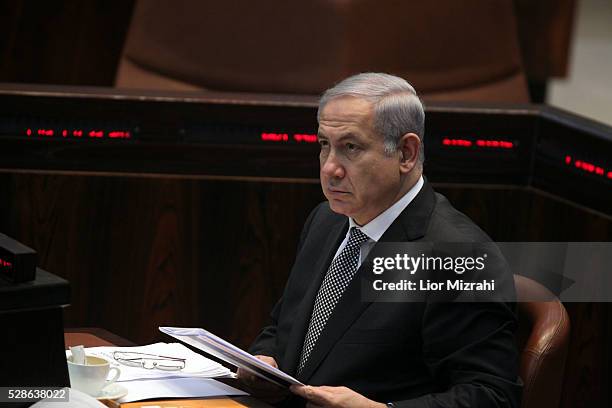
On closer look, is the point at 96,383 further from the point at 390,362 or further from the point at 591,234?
the point at 591,234

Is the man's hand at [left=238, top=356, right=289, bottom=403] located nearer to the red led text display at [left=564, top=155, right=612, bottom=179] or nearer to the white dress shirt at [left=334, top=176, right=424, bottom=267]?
the white dress shirt at [left=334, top=176, right=424, bottom=267]

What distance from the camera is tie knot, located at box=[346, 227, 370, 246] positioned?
2111mm

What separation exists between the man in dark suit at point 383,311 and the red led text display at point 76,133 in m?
1.01

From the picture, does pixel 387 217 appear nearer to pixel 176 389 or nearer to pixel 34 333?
pixel 176 389

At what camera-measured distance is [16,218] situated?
9.68 ft

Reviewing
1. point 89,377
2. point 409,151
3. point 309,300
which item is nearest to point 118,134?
point 309,300

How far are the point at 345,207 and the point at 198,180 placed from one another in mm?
1000

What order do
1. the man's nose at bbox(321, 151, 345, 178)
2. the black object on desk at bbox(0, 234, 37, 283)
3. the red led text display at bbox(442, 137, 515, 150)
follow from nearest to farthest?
the black object on desk at bbox(0, 234, 37, 283)
the man's nose at bbox(321, 151, 345, 178)
the red led text display at bbox(442, 137, 515, 150)

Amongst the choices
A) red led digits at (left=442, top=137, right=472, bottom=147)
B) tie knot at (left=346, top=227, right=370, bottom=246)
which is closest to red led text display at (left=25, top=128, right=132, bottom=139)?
red led digits at (left=442, top=137, right=472, bottom=147)

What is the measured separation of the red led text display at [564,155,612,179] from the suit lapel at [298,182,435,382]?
0.83 m

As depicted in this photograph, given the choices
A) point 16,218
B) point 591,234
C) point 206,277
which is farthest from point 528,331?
point 16,218

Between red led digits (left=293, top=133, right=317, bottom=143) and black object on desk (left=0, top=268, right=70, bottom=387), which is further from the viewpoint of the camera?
red led digits (left=293, top=133, right=317, bottom=143)

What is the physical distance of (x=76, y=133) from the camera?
9.84ft

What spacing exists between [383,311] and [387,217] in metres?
0.19
